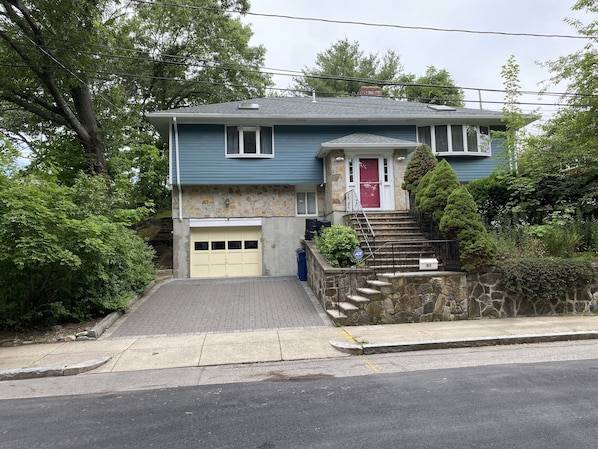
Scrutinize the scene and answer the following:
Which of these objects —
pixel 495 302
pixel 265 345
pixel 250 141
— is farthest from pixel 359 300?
pixel 250 141

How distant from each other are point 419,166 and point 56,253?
400 inches

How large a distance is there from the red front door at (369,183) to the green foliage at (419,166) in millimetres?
2370

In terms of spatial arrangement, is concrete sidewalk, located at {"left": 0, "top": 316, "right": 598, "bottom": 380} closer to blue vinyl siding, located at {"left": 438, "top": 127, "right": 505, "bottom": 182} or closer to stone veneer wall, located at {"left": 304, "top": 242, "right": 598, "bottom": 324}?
stone veneer wall, located at {"left": 304, "top": 242, "right": 598, "bottom": 324}

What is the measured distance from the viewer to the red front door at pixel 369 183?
49.8 ft

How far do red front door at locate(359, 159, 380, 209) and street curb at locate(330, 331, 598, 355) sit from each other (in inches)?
339

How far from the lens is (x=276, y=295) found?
39.2ft

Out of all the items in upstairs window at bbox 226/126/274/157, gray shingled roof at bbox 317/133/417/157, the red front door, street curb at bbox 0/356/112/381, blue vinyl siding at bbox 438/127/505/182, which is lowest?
street curb at bbox 0/356/112/381

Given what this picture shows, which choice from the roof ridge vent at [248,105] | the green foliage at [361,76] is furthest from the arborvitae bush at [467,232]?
the green foliage at [361,76]

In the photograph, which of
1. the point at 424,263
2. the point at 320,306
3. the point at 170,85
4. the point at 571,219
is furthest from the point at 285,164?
the point at 170,85

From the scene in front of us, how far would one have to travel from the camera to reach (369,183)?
15.2 meters

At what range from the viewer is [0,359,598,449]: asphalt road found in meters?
3.44

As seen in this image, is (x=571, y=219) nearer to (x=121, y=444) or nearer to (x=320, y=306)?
(x=320, y=306)

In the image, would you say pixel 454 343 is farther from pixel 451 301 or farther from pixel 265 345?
pixel 265 345

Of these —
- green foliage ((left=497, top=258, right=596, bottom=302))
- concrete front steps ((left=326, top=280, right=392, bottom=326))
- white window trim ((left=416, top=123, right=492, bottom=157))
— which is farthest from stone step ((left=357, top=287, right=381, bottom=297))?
white window trim ((left=416, top=123, right=492, bottom=157))
